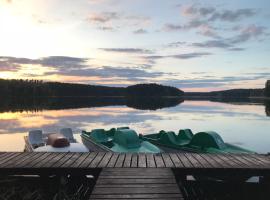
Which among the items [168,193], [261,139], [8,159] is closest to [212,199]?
[168,193]

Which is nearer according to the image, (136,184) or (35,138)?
(136,184)

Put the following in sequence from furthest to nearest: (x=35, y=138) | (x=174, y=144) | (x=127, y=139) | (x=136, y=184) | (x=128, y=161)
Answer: (x=35, y=138) → (x=174, y=144) → (x=127, y=139) → (x=128, y=161) → (x=136, y=184)

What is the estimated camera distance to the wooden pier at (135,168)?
785cm

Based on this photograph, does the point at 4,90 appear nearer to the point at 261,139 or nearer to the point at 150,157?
the point at 261,139

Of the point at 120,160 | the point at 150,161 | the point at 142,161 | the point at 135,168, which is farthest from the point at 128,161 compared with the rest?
the point at 135,168

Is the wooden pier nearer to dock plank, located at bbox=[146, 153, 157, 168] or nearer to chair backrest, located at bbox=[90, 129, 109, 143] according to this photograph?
dock plank, located at bbox=[146, 153, 157, 168]

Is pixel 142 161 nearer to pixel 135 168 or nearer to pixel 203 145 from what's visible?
pixel 135 168

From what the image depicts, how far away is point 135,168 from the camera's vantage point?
31.1ft

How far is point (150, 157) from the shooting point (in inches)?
427

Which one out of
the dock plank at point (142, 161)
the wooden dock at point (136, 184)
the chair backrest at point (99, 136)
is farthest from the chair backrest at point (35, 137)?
the wooden dock at point (136, 184)

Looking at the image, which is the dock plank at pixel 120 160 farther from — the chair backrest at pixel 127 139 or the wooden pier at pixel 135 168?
the chair backrest at pixel 127 139

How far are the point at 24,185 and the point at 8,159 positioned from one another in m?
1.06

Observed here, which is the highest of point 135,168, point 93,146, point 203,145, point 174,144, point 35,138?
point 135,168

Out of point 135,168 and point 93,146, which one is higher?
point 135,168
